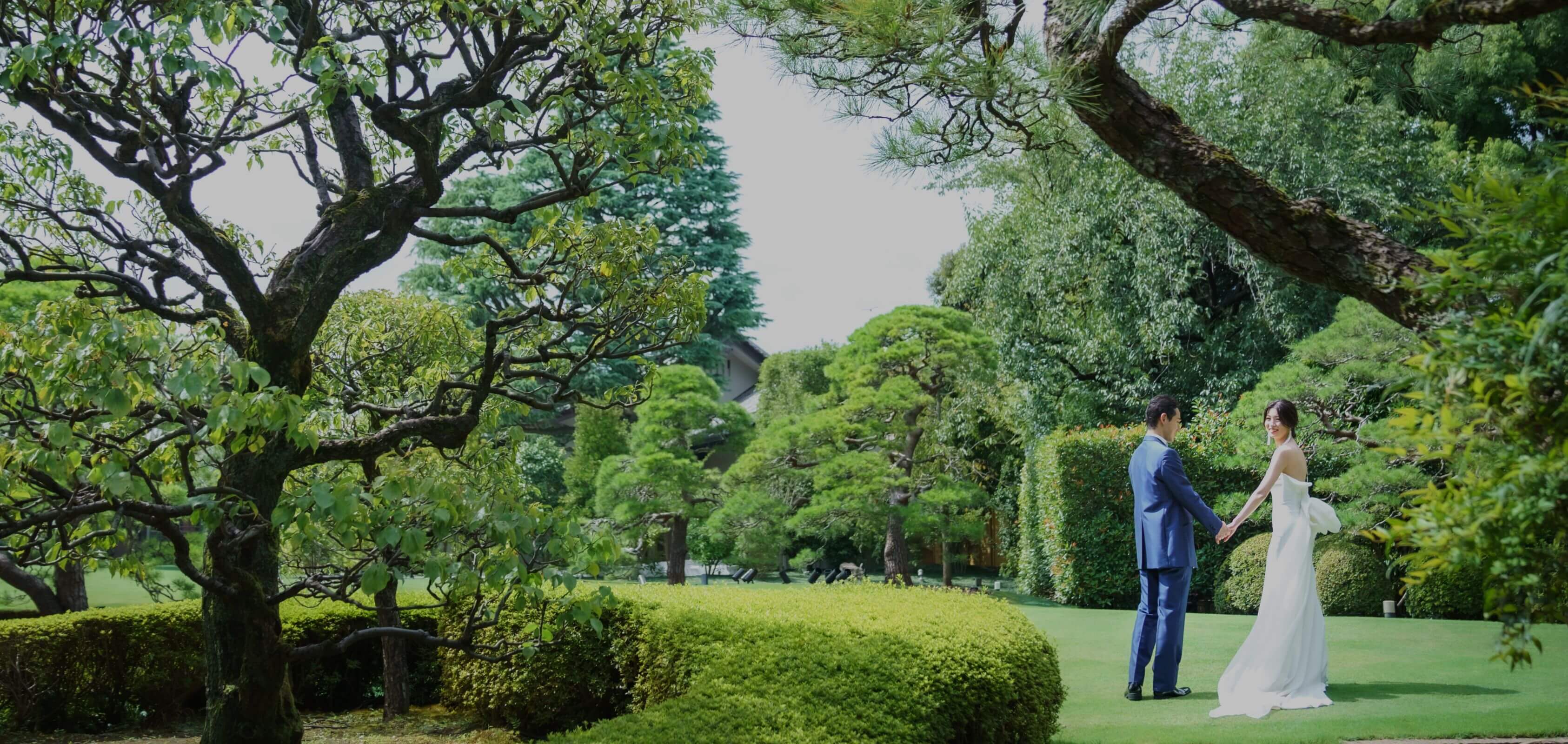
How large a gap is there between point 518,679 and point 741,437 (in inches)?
464

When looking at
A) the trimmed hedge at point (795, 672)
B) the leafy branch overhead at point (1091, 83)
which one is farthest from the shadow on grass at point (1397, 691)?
the leafy branch overhead at point (1091, 83)

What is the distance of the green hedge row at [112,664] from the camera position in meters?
6.84

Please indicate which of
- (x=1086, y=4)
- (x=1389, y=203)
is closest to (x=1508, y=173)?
(x=1086, y=4)

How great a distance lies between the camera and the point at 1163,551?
18.7ft

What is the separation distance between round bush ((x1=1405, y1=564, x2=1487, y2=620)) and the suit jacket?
229 inches

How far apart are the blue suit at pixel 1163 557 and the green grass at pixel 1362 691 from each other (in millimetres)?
232

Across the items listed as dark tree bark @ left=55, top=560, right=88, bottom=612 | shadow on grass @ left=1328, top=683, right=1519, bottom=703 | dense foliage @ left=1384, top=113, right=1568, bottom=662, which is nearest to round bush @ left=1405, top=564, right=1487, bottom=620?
shadow on grass @ left=1328, top=683, right=1519, bottom=703

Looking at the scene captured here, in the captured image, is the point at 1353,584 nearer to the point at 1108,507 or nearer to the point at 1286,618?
the point at 1108,507

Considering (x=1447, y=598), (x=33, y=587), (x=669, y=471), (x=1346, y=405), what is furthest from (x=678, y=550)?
(x=1447, y=598)

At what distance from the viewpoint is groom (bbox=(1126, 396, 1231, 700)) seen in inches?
223

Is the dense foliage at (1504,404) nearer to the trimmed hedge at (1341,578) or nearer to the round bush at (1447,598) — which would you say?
the trimmed hedge at (1341,578)

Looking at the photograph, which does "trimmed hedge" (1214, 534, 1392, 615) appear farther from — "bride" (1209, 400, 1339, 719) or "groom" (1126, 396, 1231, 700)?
"groom" (1126, 396, 1231, 700)

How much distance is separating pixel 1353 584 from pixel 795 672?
837 cm

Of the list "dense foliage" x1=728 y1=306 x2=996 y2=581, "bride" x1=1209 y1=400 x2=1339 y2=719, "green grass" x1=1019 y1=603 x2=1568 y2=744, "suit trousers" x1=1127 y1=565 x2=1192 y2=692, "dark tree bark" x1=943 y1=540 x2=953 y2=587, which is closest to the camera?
"green grass" x1=1019 y1=603 x2=1568 y2=744
